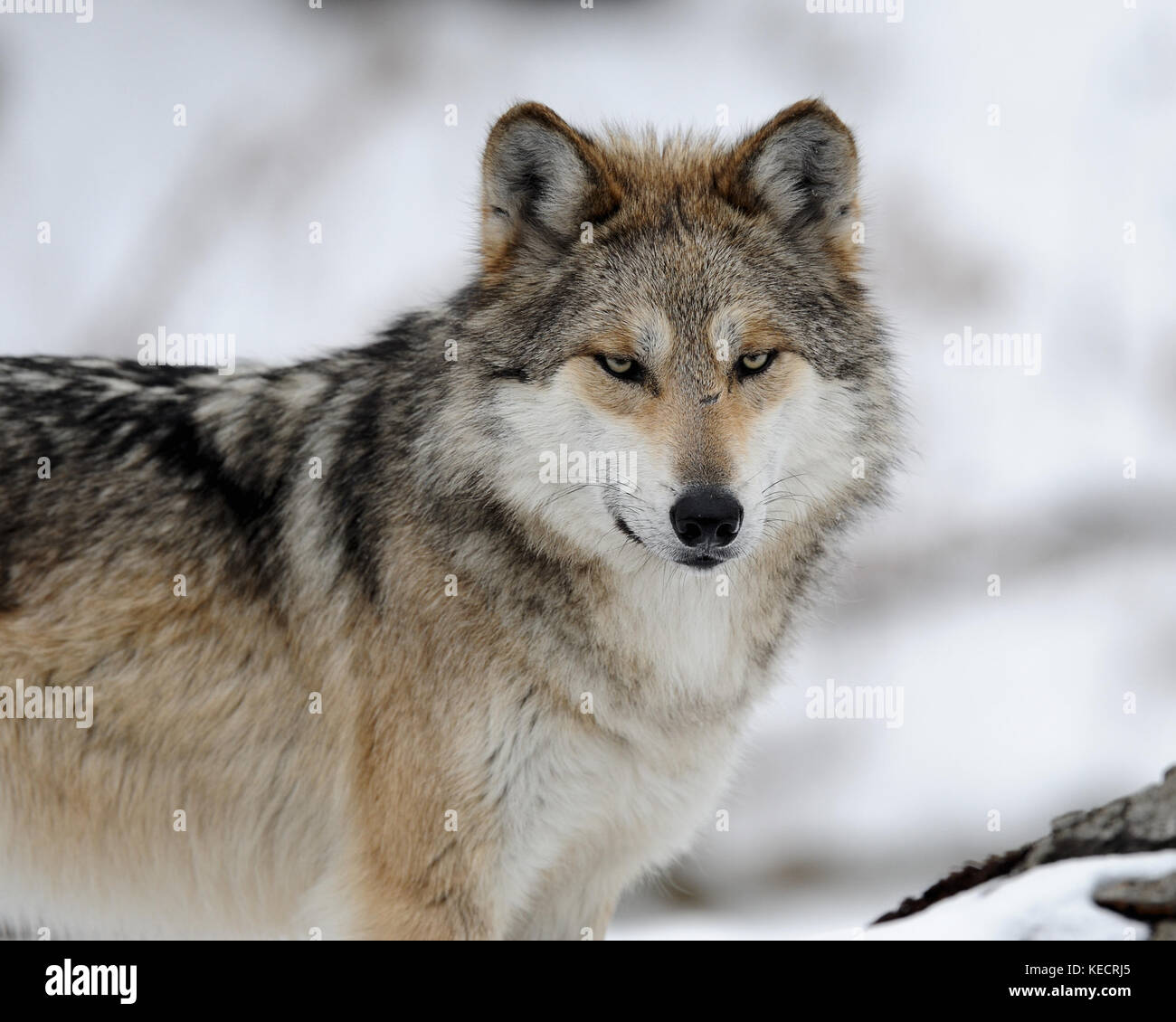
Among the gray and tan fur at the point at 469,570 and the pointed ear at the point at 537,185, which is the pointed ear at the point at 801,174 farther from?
the pointed ear at the point at 537,185

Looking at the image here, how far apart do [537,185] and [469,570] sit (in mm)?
1253

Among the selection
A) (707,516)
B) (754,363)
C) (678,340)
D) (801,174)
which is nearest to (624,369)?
(678,340)

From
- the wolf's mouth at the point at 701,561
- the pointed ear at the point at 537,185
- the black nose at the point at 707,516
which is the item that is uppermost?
the pointed ear at the point at 537,185

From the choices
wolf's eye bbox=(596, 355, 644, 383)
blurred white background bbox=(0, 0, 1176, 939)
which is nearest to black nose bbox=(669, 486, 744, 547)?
wolf's eye bbox=(596, 355, 644, 383)

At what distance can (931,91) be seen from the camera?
11.6m

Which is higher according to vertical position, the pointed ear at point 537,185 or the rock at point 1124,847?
the pointed ear at point 537,185

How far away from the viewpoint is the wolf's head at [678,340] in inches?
140

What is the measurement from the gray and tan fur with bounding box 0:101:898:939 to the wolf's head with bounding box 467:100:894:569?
0.01m

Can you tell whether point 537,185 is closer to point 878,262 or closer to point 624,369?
point 624,369

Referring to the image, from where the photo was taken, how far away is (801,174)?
409cm

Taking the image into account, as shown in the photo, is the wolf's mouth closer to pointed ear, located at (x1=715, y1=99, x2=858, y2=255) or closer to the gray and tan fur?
the gray and tan fur

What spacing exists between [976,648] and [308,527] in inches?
272

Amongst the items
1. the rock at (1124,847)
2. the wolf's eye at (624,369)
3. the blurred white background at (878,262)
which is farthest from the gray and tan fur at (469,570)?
the blurred white background at (878,262)
